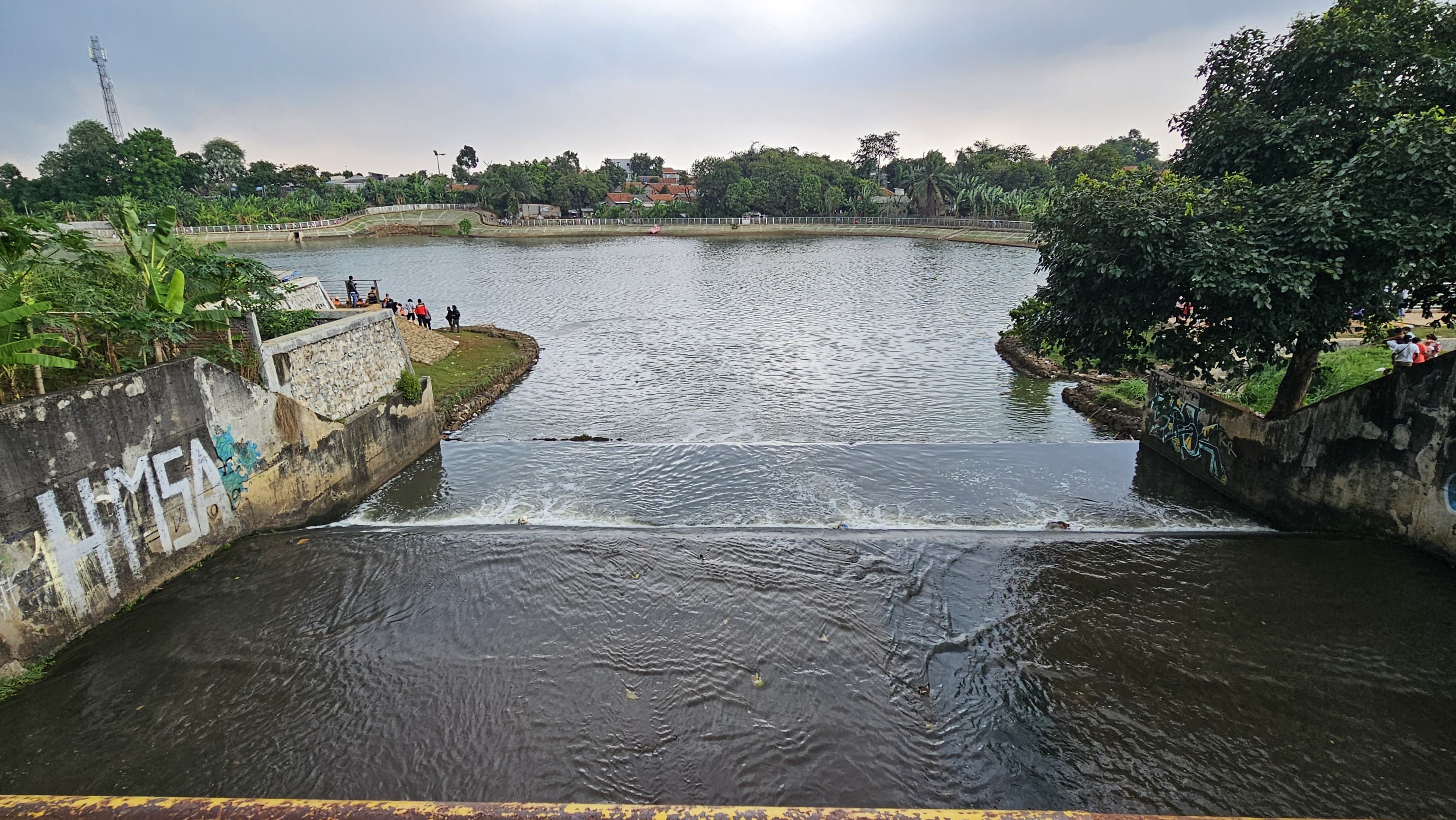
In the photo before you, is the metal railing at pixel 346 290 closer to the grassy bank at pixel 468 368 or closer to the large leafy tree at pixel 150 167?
the grassy bank at pixel 468 368

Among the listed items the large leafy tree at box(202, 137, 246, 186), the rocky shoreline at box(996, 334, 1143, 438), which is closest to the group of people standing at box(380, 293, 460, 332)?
the rocky shoreline at box(996, 334, 1143, 438)

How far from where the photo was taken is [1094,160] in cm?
9088

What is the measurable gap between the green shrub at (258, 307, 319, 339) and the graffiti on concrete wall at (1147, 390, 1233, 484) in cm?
1932

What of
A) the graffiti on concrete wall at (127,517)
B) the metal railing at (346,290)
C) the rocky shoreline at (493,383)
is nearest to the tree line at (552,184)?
the metal railing at (346,290)

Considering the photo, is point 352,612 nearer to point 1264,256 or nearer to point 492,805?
point 492,805

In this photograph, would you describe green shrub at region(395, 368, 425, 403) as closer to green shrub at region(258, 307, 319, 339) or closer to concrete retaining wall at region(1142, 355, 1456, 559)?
green shrub at region(258, 307, 319, 339)

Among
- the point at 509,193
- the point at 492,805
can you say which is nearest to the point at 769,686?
the point at 492,805

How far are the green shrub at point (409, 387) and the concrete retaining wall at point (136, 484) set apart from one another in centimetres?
288

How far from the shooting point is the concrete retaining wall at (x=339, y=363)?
13.5m

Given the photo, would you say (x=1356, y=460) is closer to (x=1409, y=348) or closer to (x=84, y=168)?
(x=1409, y=348)

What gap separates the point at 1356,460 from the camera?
11383mm

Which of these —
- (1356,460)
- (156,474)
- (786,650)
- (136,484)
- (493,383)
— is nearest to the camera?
(786,650)

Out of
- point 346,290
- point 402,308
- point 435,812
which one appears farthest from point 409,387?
point 346,290

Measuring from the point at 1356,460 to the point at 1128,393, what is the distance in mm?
10407
